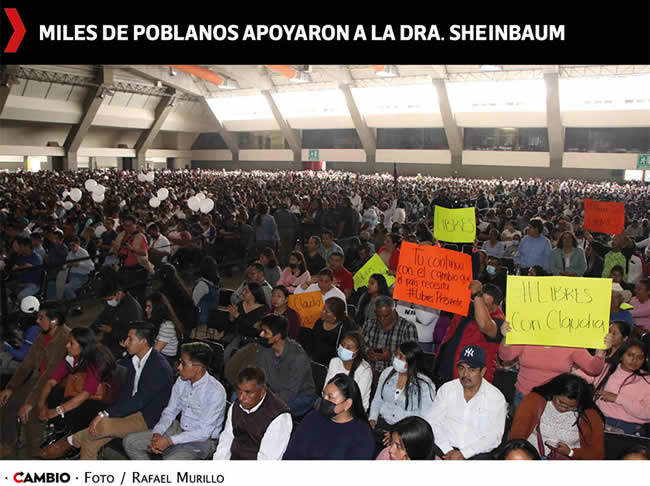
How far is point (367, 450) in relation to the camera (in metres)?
3.32

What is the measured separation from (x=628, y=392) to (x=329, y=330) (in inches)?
97.1

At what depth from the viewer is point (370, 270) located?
21.4ft

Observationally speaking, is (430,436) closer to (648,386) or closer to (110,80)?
(648,386)

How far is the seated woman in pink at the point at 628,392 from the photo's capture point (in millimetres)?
3916

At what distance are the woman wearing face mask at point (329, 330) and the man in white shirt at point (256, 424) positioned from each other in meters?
1.39

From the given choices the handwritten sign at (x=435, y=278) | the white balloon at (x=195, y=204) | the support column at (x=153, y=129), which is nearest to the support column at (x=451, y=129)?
the support column at (x=153, y=129)

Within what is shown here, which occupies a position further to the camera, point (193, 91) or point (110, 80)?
point (193, 91)

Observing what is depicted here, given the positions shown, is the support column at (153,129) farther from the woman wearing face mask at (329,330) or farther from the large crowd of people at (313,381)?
the woman wearing face mask at (329,330)

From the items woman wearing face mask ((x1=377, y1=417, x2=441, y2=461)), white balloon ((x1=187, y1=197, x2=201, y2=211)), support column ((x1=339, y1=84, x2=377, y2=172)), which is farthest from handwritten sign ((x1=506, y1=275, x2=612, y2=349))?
support column ((x1=339, y1=84, x2=377, y2=172))

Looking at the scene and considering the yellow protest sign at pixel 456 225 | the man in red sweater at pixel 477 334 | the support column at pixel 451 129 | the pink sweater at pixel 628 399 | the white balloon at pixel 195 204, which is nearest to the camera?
the pink sweater at pixel 628 399

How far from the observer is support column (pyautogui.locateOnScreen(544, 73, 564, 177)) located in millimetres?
30922

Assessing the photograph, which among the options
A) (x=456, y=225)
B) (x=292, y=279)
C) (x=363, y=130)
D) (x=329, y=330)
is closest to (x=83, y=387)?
(x=329, y=330)
